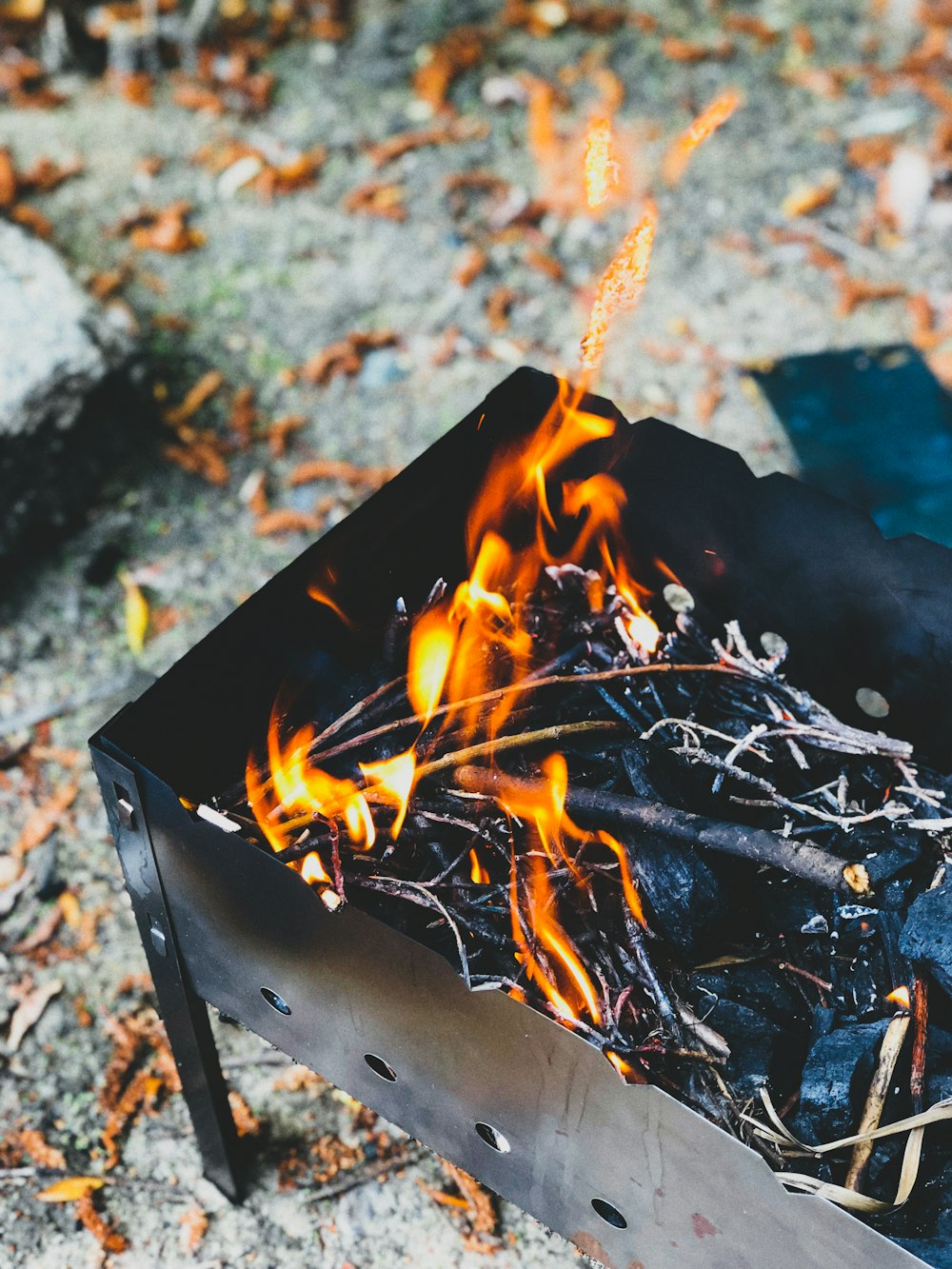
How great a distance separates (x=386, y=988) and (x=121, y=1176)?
120 centimetres

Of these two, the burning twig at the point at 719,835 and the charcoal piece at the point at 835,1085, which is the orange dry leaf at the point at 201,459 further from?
the charcoal piece at the point at 835,1085

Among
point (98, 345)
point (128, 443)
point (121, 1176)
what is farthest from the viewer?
point (128, 443)

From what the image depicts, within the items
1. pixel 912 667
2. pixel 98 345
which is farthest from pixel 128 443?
pixel 912 667

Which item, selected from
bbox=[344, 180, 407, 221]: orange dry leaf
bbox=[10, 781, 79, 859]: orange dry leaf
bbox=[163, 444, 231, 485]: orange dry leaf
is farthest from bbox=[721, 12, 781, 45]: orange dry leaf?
bbox=[10, 781, 79, 859]: orange dry leaf

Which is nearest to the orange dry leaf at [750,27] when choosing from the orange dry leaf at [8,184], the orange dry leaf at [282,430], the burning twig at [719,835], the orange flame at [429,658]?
the orange dry leaf at [282,430]

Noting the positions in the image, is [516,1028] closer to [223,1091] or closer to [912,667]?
[223,1091]

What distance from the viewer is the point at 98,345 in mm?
3674

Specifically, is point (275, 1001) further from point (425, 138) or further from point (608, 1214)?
point (425, 138)

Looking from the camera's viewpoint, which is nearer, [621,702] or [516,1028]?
[516,1028]

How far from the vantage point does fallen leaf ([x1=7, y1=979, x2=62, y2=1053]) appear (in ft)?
8.69

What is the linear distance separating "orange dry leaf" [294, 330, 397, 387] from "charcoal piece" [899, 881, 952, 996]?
3.04 metres

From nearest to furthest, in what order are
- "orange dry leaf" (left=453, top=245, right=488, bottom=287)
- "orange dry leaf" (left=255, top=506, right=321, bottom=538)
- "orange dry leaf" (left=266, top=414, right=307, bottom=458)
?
"orange dry leaf" (left=255, top=506, right=321, bottom=538) < "orange dry leaf" (left=266, top=414, right=307, bottom=458) < "orange dry leaf" (left=453, top=245, right=488, bottom=287)

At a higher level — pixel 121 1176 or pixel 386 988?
pixel 386 988

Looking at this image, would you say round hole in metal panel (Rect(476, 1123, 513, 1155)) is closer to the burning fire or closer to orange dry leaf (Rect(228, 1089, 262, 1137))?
the burning fire
